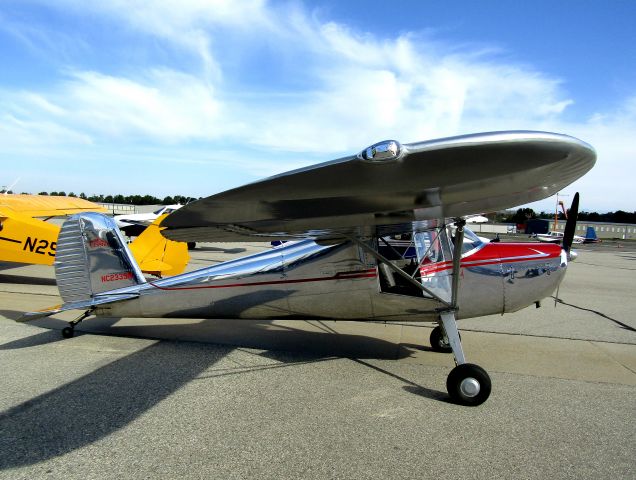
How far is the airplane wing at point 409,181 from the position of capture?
2023mm

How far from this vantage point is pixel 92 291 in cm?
548

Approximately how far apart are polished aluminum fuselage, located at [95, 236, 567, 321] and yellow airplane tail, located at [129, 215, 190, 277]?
151 inches

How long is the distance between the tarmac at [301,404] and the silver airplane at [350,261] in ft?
1.69

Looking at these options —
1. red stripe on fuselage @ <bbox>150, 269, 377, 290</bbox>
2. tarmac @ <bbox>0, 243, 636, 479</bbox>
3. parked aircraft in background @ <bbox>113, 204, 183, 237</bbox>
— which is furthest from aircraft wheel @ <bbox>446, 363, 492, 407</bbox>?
parked aircraft in background @ <bbox>113, 204, 183, 237</bbox>

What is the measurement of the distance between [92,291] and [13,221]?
6541 millimetres

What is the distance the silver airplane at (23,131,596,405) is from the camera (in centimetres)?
269

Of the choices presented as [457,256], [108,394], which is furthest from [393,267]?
[108,394]

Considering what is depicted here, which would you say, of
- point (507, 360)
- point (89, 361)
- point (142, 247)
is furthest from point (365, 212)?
point (142, 247)

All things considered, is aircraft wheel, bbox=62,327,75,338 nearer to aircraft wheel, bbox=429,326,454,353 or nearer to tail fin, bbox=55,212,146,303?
tail fin, bbox=55,212,146,303

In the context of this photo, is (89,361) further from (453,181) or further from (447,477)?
(453,181)

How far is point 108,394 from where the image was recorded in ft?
13.1

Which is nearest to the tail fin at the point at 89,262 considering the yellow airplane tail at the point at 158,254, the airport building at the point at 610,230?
the yellow airplane tail at the point at 158,254

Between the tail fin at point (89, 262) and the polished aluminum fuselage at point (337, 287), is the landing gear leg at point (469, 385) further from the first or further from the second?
the tail fin at point (89, 262)

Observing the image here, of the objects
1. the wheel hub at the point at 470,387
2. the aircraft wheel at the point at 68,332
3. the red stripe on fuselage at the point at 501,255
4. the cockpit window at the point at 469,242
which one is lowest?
the wheel hub at the point at 470,387
